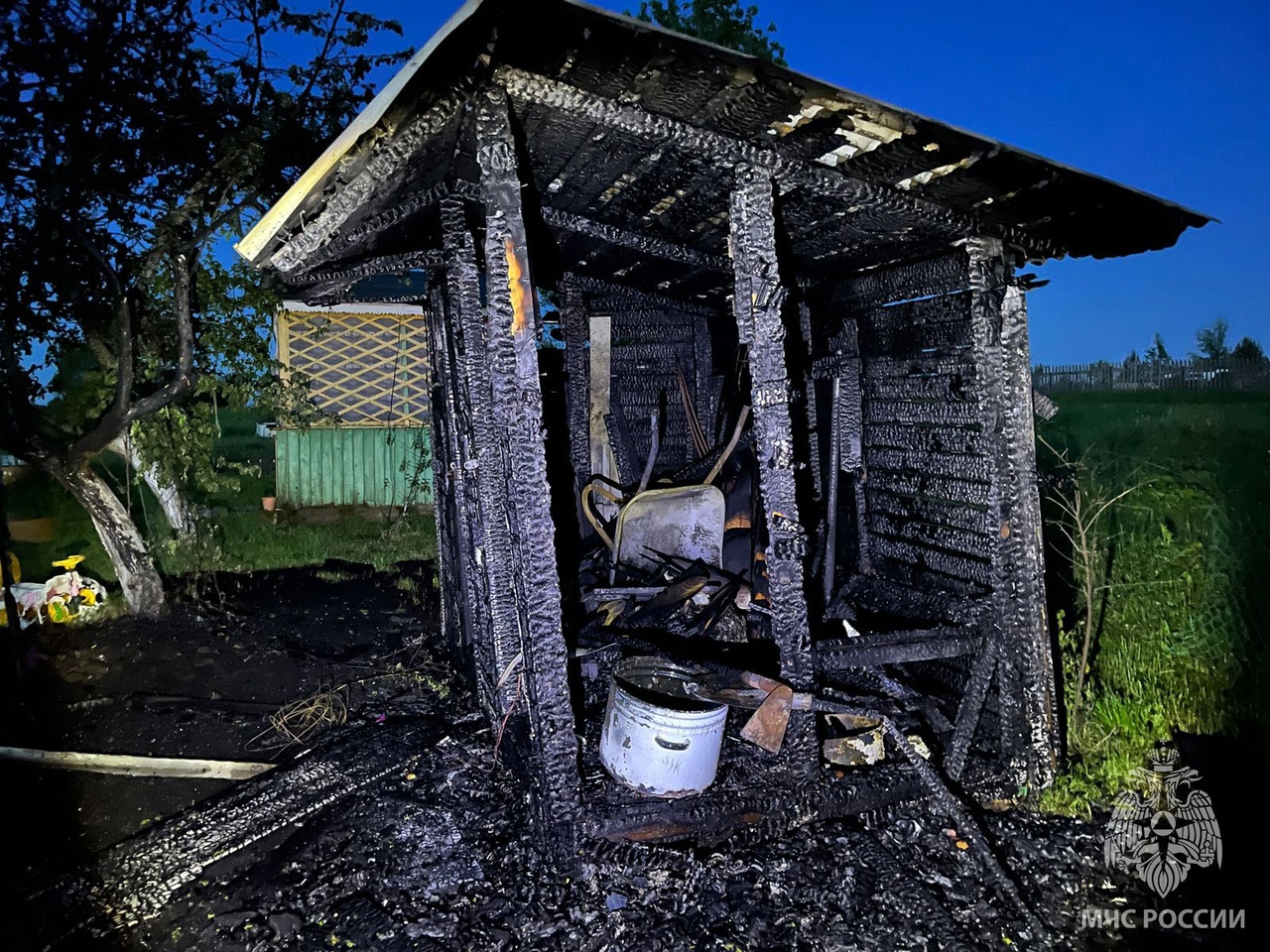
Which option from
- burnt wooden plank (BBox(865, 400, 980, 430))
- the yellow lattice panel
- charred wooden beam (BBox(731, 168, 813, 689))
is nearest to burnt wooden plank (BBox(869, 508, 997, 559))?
burnt wooden plank (BBox(865, 400, 980, 430))

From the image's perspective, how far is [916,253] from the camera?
448 cm

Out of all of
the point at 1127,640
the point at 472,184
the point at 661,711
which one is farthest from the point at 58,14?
the point at 1127,640

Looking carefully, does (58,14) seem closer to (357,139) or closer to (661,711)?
(357,139)

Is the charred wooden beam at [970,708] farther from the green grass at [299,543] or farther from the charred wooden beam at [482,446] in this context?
the green grass at [299,543]

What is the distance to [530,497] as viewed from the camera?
10.1 feet

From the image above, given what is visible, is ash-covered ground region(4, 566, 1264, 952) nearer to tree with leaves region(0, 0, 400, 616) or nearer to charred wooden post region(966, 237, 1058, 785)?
charred wooden post region(966, 237, 1058, 785)

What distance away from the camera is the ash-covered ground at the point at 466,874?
2943mm

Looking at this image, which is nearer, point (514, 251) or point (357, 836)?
point (514, 251)

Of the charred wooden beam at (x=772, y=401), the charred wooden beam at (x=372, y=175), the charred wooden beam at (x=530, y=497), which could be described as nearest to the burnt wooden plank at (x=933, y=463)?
the charred wooden beam at (x=772, y=401)

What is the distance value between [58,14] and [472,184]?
239 inches

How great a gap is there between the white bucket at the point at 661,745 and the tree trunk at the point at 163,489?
22.8ft

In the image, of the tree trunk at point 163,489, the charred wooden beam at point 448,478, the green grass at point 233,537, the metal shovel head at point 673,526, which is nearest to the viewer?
the charred wooden beam at point 448,478

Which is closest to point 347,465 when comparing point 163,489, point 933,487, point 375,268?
point 163,489

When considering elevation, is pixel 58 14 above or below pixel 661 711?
above
